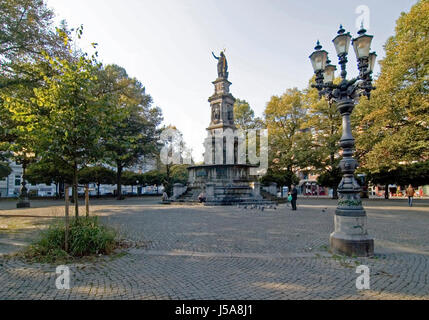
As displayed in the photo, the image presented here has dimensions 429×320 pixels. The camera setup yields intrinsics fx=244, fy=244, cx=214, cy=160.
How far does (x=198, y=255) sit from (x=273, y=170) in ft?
104

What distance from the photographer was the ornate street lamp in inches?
Answer: 243

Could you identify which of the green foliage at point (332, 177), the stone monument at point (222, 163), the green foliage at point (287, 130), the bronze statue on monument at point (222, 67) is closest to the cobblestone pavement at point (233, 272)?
the stone monument at point (222, 163)

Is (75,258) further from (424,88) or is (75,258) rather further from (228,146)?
(424,88)

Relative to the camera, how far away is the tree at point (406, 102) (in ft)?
52.2

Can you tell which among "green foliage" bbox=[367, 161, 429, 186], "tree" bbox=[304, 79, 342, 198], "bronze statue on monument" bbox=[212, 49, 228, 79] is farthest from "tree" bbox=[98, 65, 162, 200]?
"green foliage" bbox=[367, 161, 429, 186]

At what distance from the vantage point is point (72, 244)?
6.10m

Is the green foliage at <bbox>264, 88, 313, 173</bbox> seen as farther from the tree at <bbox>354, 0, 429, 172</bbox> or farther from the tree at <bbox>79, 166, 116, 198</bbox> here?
the tree at <bbox>79, 166, 116, 198</bbox>

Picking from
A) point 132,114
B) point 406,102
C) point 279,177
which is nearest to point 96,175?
point 132,114

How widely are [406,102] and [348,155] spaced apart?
47.1 ft

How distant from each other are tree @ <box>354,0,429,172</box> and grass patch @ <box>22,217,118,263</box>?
1796 centimetres

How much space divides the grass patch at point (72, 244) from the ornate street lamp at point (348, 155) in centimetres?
610

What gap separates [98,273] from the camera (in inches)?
194

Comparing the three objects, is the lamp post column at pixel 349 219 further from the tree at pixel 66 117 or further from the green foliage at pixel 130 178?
the green foliage at pixel 130 178

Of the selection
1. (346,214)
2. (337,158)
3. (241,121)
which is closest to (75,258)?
(346,214)
